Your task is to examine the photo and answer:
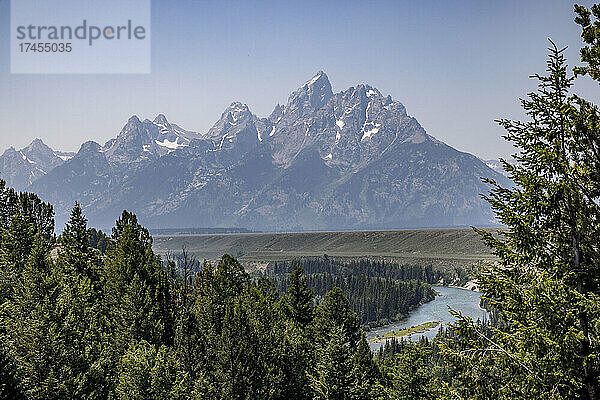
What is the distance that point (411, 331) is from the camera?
13138cm

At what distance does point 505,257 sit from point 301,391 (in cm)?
2718

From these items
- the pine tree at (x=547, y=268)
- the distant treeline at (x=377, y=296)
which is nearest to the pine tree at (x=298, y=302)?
the pine tree at (x=547, y=268)

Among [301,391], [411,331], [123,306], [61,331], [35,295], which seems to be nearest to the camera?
[61,331]

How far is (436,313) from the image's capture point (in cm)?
15962

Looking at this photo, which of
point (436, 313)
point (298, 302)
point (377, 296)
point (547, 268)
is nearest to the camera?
point (547, 268)

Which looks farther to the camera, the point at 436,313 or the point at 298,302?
the point at 436,313

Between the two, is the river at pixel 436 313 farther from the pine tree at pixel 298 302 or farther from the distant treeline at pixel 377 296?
the pine tree at pixel 298 302

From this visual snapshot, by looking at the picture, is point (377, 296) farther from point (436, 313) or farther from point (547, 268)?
point (547, 268)

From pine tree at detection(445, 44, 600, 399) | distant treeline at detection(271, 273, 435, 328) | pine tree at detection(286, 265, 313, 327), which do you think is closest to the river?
distant treeline at detection(271, 273, 435, 328)

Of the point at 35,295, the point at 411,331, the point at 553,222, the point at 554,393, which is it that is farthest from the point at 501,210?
the point at 411,331

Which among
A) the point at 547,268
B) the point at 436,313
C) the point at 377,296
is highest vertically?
the point at 547,268

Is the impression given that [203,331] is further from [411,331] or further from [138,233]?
[411,331]

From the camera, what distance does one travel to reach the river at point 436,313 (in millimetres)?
137000

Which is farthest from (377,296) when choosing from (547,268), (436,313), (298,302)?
(547,268)
